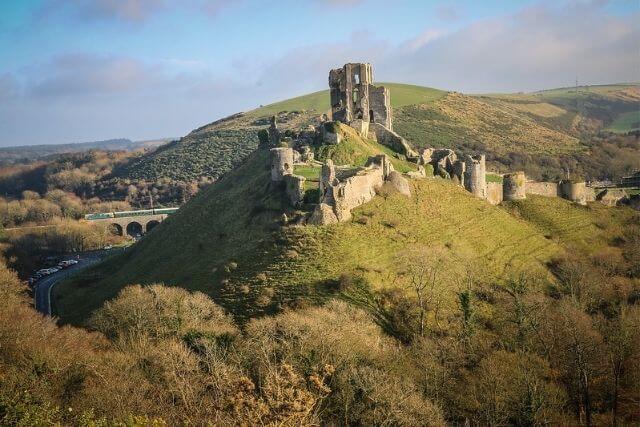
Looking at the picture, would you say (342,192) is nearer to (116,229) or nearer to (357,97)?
(357,97)

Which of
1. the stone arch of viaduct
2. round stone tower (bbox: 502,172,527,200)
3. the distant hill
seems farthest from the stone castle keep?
the stone arch of viaduct

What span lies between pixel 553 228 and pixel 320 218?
2519cm

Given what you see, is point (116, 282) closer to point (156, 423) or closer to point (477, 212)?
point (477, 212)

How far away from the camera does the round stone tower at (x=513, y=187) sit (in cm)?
5912

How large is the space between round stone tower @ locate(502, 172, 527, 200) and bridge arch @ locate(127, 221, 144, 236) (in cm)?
8112

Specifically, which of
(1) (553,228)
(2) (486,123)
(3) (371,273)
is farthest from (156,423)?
(2) (486,123)

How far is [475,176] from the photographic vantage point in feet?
184

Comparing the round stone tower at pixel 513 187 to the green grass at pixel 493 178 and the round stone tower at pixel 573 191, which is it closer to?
the green grass at pixel 493 178

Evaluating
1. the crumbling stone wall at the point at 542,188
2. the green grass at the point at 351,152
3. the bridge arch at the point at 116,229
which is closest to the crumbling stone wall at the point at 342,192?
the green grass at the point at 351,152

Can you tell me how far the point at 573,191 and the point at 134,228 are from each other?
293ft

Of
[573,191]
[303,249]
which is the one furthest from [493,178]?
[303,249]

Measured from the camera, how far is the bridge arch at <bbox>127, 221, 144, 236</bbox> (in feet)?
392

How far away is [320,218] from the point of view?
4316cm

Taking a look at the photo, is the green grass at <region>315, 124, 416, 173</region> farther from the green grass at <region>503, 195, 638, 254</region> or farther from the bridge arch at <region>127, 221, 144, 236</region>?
the bridge arch at <region>127, 221, 144, 236</region>
